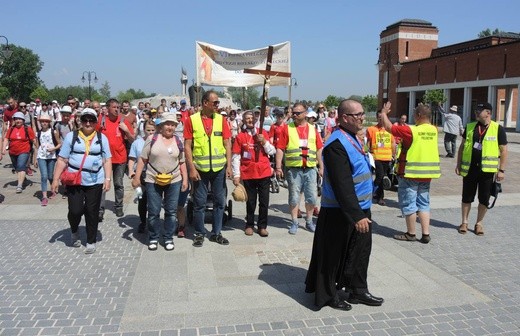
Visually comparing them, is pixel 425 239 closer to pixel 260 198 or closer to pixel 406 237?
pixel 406 237

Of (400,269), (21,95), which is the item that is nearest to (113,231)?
(400,269)

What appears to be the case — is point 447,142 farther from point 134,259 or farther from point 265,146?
point 134,259

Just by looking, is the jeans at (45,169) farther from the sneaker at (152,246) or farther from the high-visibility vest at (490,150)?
the high-visibility vest at (490,150)

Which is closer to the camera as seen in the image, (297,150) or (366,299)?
(366,299)

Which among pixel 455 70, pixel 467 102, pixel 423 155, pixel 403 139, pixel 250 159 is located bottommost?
pixel 250 159

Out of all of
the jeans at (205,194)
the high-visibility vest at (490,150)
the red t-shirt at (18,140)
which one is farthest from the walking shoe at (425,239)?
the red t-shirt at (18,140)

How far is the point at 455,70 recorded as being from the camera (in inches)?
2039

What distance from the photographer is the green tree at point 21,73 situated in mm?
96250

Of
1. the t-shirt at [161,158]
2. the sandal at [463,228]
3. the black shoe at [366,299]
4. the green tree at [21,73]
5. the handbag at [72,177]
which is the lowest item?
the black shoe at [366,299]

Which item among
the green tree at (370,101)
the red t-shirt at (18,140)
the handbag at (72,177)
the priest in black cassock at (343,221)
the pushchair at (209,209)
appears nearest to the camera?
the priest in black cassock at (343,221)

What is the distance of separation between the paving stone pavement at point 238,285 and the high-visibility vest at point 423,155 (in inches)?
38.7

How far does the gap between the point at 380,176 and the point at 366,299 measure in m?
5.03

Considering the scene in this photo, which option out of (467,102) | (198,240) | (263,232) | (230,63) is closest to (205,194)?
(198,240)

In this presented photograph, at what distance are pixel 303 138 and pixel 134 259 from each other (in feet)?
9.63
